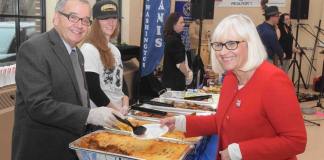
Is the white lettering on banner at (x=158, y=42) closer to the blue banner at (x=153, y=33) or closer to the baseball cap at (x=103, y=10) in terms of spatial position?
the blue banner at (x=153, y=33)

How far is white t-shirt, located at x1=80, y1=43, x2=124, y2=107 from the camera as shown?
1.98 metres

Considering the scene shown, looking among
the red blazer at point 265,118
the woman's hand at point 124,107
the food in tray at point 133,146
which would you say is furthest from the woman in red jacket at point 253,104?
the woman's hand at point 124,107

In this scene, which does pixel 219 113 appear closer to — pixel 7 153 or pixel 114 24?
pixel 114 24

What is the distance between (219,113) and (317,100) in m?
5.47

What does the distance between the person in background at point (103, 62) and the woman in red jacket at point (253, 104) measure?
2.60 feet

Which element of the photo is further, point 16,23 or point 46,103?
point 16,23

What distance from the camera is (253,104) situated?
130 cm

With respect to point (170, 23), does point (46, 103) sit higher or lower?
lower

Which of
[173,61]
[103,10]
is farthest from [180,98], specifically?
[173,61]

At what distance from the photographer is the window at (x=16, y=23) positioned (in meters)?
3.14

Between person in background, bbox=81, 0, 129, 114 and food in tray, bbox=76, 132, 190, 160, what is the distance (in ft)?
1.27

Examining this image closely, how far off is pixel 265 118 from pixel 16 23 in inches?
103

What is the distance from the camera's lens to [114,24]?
213cm

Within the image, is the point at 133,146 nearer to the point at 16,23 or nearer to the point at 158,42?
the point at 16,23
